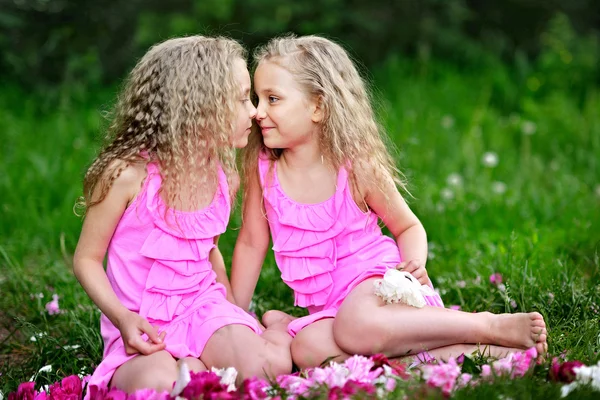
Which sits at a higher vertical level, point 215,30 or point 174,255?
point 215,30

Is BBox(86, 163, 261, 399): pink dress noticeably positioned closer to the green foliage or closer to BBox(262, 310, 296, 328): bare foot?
BBox(262, 310, 296, 328): bare foot

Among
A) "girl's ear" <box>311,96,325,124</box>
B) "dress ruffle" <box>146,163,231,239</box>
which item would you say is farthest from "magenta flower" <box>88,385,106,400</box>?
"girl's ear" <box>311,96,325,124</box>

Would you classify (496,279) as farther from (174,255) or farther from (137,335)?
(137,335)

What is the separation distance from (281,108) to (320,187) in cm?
29

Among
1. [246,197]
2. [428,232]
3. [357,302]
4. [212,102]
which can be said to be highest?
[212,102]

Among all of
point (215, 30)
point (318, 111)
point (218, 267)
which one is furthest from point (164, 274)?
point (215, 30)

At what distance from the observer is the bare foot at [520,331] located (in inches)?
94.7

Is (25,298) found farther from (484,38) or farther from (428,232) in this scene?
(484,38)

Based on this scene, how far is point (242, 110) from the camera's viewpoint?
106 inches

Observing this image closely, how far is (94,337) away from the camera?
2865mm

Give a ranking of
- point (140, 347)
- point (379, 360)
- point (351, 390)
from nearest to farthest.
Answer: point (351, 390) < point (379, 360) < point (140, 347)

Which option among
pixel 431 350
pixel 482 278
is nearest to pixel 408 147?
pixel 482 278

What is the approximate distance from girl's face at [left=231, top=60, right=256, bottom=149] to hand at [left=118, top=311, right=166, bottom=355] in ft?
2.11

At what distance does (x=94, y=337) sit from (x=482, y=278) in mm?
1429
